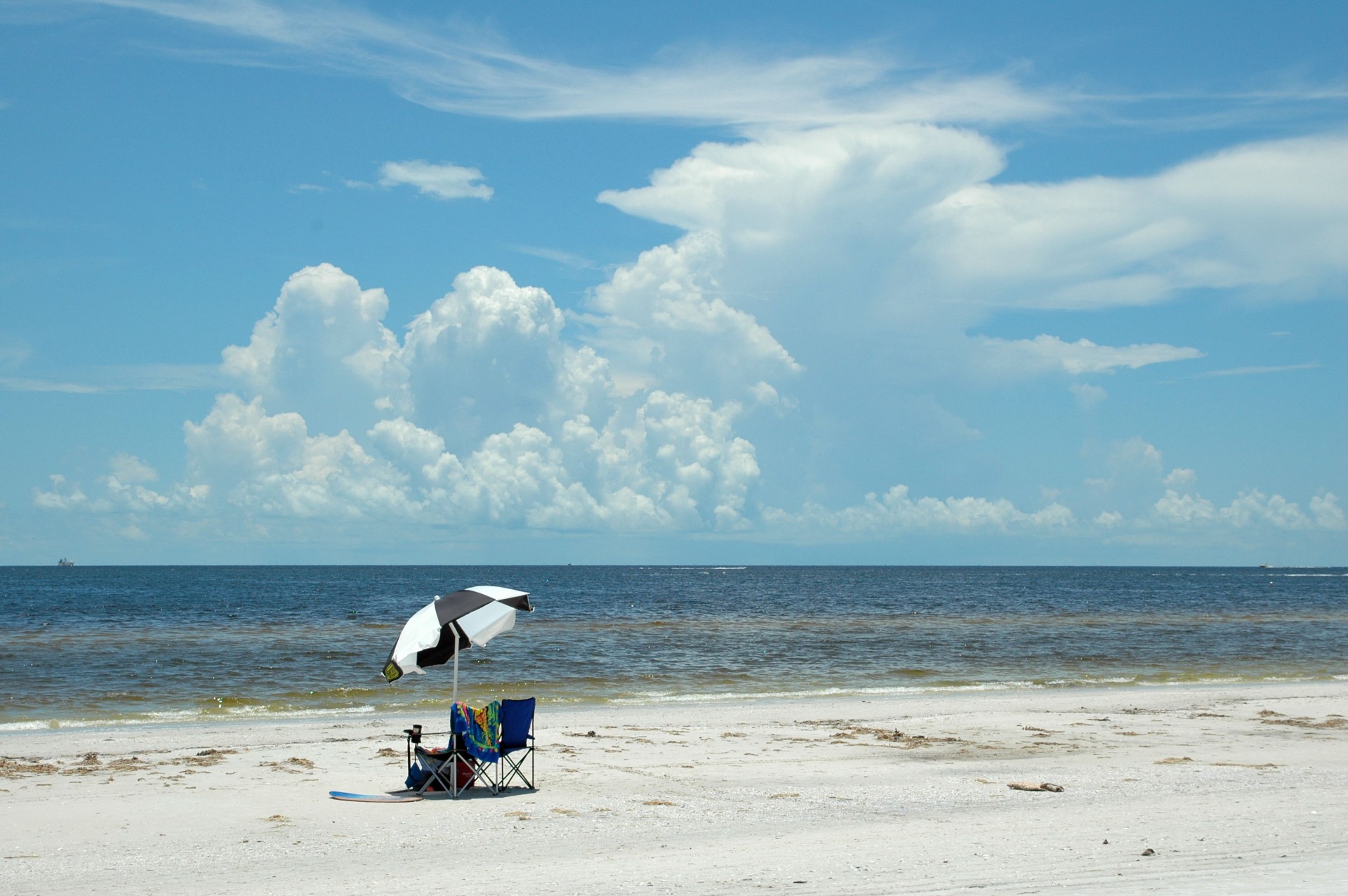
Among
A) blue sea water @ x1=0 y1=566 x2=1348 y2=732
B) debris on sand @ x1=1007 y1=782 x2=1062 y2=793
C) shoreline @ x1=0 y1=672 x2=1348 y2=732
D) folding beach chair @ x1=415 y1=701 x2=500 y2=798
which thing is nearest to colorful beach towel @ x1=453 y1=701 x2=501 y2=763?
folding beach chair @ x1=415 y1=701 x2=500 y2=798

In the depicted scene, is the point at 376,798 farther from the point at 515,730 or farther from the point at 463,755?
the point at 515,730

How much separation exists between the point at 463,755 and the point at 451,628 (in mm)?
1594

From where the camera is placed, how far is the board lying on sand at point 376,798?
12523mm

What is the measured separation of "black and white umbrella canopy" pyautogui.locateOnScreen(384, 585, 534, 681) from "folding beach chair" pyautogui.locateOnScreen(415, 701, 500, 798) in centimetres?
81

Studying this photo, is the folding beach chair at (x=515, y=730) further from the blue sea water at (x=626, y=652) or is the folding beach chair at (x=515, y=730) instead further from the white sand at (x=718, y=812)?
the blue sea water at (x=626, y=652)

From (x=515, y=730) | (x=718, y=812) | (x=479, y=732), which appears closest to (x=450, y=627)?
(x=479, y=732)

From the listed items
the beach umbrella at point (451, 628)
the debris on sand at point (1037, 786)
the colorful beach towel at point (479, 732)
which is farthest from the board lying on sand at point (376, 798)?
the debris on sand at point (1037, 786)

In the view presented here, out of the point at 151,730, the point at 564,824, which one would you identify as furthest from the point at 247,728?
the point at 564,824

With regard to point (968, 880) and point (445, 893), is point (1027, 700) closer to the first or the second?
point (968, 880)

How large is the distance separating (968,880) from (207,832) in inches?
303

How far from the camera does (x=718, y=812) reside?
11.7m

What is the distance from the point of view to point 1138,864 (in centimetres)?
898

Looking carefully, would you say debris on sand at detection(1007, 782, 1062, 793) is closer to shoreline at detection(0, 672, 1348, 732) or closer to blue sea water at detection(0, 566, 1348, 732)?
shoreline at detection(0, 672, 1348, 732)

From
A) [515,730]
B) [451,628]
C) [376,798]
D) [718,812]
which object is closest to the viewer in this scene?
[718,812]
